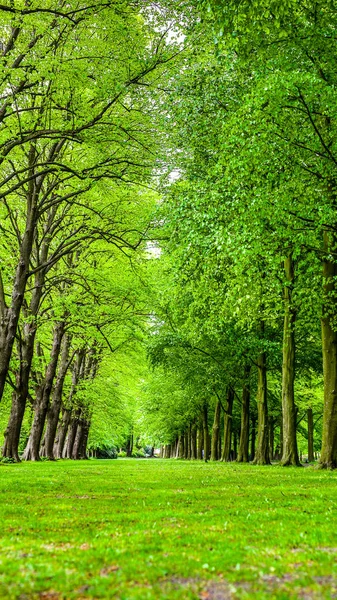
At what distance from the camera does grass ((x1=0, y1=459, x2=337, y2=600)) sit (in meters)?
4.25

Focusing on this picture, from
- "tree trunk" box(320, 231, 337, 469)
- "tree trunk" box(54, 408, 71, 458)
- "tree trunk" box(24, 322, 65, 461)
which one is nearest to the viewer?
"tree trunk" box(320, 231, 337, 469)

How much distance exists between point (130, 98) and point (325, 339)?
40.8 feet

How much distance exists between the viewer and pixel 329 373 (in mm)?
19062

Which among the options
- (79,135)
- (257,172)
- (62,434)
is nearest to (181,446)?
(62,434)

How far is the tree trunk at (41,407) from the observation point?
2939 cm

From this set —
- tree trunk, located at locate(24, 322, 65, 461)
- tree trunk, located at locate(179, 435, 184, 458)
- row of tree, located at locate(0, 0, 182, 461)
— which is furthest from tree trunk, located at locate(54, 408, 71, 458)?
tree trunk, located at locate(179, 435, 184, 458)

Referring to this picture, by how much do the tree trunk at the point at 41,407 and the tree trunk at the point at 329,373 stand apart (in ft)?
54.3

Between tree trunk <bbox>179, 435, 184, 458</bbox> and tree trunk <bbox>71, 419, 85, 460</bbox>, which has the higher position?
tree trunk <bbox>71, 419, 85, 460</bbox>

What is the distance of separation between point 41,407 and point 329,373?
18.4 meters

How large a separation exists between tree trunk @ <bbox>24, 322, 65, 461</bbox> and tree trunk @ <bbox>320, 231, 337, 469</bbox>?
16.6m

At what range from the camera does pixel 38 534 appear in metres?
6.52

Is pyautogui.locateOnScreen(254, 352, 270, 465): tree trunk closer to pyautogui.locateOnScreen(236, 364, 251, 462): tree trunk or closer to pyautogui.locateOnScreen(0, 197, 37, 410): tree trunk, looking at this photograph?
pyautogui.locateOnScreen(236, 364, 251, 462): tree trunk

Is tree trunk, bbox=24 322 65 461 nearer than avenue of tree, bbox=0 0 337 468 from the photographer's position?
No

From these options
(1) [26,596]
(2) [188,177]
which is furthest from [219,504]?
(2) [188,177]
